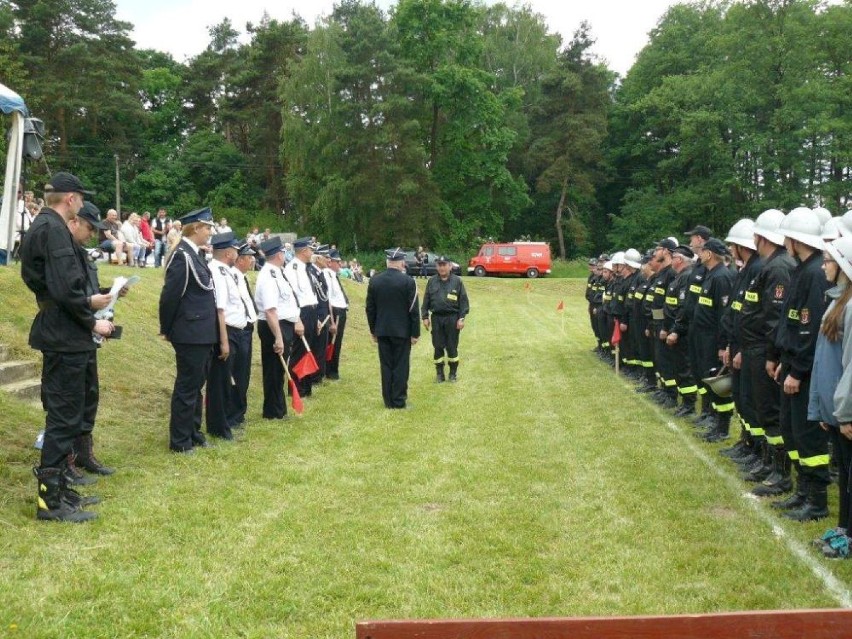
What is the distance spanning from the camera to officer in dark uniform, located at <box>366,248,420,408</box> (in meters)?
11.4

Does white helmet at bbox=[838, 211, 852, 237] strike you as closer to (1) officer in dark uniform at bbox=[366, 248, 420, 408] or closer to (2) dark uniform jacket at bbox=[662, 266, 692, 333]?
(2) dark uniform jacket at bbox=[662, 266, 692, 333]

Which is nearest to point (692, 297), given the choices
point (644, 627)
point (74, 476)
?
point (74, 476)

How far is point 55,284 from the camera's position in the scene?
19.0 ft

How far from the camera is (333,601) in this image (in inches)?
181

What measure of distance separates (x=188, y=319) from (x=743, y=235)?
5381mm

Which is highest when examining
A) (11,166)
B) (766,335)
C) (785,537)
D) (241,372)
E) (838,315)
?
(11,166)

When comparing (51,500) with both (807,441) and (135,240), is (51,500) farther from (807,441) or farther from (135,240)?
(135,240)

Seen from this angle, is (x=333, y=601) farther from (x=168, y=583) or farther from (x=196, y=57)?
(x=196, y=57)

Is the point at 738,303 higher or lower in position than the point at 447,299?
higher

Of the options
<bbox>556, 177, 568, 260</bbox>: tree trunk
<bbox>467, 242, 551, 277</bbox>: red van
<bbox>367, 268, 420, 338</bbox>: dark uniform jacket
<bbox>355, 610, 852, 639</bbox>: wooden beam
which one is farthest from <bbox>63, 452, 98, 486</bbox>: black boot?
<bbox>556, 177, 568, 260</bbox>: tree trunk

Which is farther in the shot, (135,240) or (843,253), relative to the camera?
(135,240)

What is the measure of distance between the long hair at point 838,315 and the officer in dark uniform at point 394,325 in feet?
21.7

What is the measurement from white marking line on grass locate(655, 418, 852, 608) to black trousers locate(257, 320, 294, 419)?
16.0 feet

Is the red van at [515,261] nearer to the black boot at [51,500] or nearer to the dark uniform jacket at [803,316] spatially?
the dark uniform jacket at [803,316]
